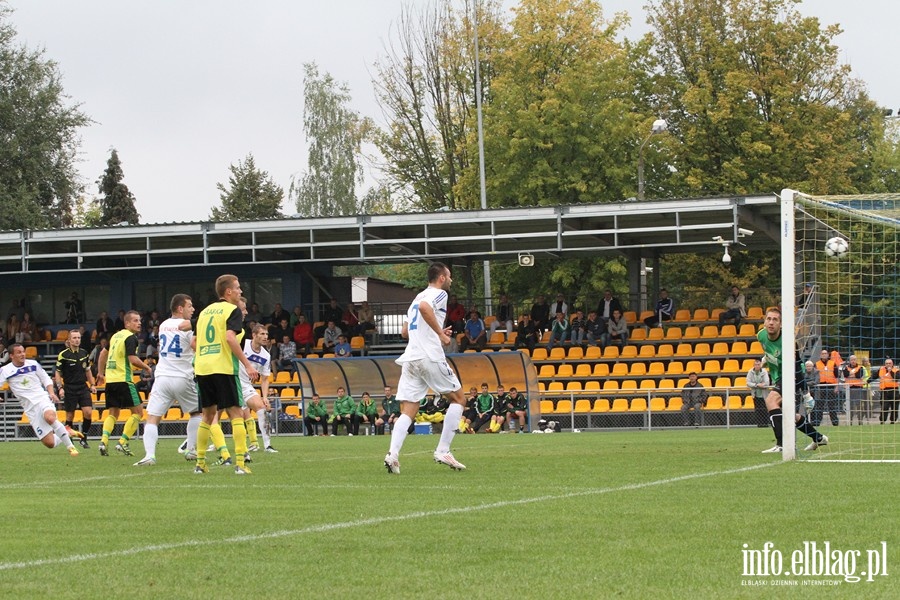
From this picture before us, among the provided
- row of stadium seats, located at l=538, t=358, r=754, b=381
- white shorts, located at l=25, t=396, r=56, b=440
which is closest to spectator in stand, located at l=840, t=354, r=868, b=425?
row of stadium seats, located at l=538, t=358, r=754, b=381

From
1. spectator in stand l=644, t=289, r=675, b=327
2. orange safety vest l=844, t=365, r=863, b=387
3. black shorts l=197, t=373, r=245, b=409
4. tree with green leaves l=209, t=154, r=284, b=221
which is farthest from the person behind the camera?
tree with green leaves l=209, t=154, r=284, b=221

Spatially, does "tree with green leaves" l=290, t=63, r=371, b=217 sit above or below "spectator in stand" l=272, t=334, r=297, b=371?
above

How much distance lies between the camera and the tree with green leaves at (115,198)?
82.8m

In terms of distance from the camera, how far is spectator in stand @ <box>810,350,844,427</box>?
990 inches

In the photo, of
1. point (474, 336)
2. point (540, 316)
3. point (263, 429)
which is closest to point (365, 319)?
point (474, 336)

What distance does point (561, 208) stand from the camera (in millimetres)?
34188

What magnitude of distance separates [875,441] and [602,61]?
32.2m

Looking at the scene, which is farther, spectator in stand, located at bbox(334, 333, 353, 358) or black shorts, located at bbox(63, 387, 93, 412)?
spectator in stand, located at bbox(334, 333, 353, 358)

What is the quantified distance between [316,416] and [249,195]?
50384 mm

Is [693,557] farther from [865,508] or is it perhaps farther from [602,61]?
[602,61]

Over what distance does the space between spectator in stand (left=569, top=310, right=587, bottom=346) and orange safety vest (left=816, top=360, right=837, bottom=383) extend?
8.61 metres

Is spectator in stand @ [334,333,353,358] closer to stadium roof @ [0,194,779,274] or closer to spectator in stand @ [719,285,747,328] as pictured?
stadium roof @ [0,194,779,274]

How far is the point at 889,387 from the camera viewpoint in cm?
2511

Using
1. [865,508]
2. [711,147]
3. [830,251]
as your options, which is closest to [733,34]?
[711,147]
